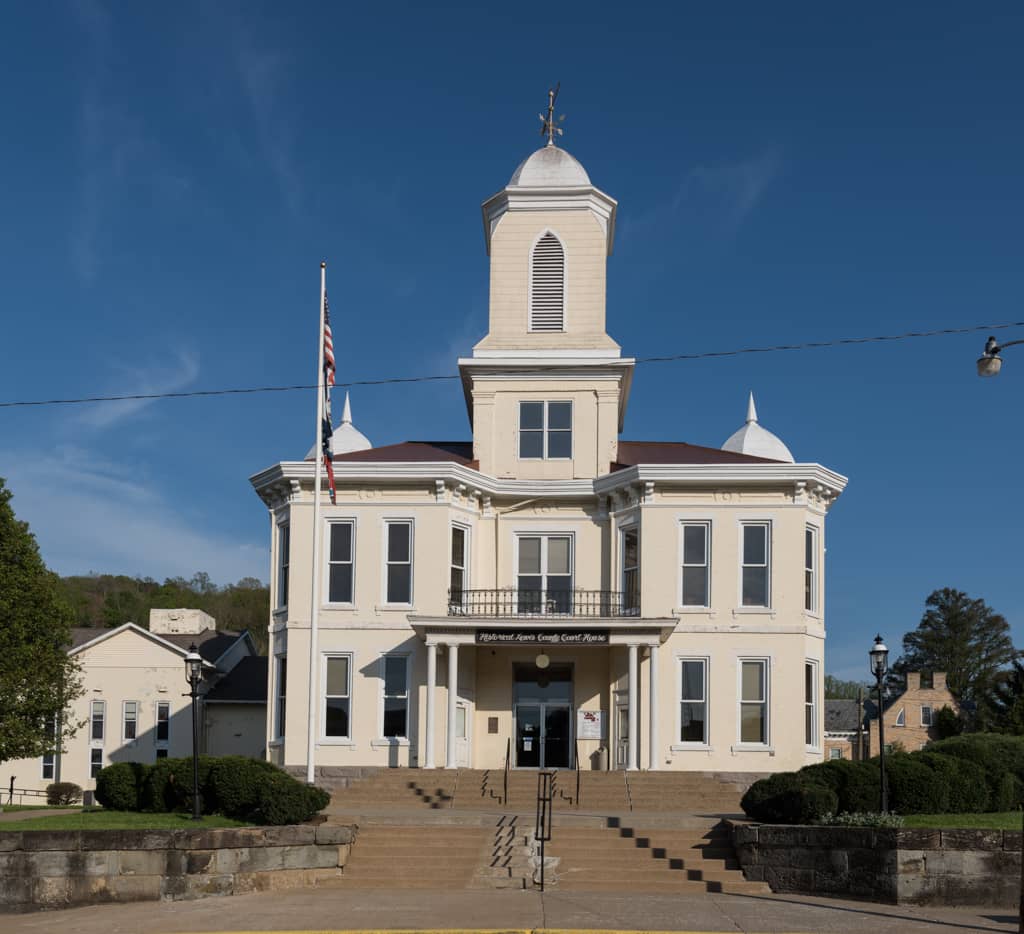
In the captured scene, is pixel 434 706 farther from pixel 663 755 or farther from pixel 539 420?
pixel 539 420

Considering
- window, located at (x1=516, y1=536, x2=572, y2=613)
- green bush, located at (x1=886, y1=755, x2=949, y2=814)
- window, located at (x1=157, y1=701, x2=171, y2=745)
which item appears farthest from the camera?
window, located at (x1=157, y1=701, x2=171, y2=745)

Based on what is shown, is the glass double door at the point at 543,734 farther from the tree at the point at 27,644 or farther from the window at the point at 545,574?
the tree at the point at 27,644

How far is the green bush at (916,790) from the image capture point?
71.7ft

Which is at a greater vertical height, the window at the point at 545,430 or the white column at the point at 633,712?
the window at the point at 545,430

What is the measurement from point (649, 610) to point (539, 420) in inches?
237

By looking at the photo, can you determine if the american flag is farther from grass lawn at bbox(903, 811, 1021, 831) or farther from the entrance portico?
grass lawn at bbox(903, 811, 1021, 831)

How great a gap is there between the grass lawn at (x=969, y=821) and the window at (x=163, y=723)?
90.6 feet

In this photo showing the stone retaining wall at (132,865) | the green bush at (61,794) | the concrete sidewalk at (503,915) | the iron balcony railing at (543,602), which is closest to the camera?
the concrete sidewalk at (503,915)

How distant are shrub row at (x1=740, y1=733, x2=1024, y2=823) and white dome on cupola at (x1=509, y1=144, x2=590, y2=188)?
18.2 m

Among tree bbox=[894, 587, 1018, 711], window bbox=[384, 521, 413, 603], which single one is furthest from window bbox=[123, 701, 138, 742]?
tree bbox=[894, 587, 1018, 711]

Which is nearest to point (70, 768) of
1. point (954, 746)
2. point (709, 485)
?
point (709, 485)

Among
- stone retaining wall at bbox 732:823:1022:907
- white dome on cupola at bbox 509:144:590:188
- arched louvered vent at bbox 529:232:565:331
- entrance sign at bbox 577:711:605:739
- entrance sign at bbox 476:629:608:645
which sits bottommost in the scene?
stone retaining wall at bbox 732:823:1022:907

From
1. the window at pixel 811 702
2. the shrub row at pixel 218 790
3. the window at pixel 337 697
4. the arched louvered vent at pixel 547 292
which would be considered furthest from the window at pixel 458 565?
the shrub row at pixel 218 790

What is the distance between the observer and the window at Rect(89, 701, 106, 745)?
141ft
